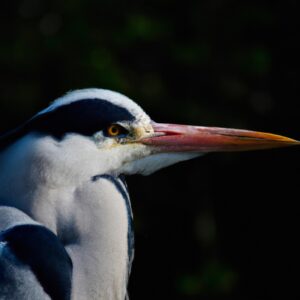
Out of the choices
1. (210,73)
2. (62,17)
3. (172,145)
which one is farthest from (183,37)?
(172,145)

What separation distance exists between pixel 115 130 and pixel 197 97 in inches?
117

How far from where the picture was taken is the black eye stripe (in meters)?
2.08

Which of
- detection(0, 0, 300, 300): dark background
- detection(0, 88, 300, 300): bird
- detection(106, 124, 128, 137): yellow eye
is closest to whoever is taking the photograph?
detection(0, 88, 300, 300): bird

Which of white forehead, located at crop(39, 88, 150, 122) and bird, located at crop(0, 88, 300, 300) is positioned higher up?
white forehead, located at crop(39, 88, 150, 122)

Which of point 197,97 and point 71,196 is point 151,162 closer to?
point 71,196

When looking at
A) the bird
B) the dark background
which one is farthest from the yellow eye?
the dark background

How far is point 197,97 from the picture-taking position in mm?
5082

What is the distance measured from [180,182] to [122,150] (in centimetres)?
305

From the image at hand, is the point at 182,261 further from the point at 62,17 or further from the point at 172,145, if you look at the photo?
the point at 172,145

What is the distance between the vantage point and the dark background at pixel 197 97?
4.99 meters

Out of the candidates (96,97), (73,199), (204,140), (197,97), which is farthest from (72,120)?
(197,97)

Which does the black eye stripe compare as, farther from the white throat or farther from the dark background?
the dark background

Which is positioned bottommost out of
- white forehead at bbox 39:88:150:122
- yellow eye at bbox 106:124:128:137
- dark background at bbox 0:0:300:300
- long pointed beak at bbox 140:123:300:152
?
dark background at bbox 0:0:300:300

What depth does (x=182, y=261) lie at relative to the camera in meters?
5.13
